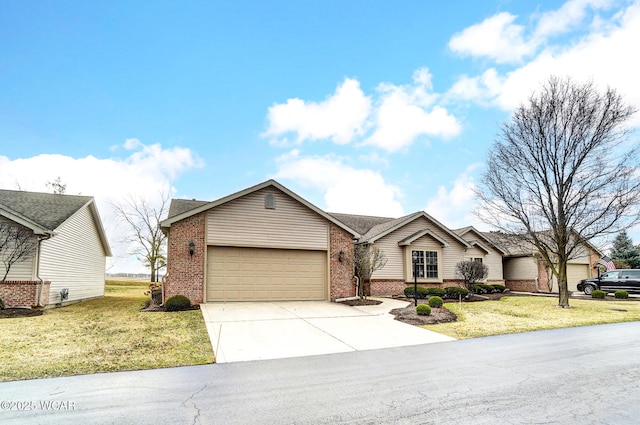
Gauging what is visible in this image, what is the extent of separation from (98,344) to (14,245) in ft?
28.8

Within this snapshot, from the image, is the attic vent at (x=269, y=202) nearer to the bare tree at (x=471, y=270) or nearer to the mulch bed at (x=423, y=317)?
the mulch bed at (x=423, y=317)

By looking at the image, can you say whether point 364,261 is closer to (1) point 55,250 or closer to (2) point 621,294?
(1) point 55,250

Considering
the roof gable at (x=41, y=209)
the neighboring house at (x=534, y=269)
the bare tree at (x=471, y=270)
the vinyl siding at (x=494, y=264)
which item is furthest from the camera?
the neighboring house at (x=534, y=269)

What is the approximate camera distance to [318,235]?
57.0 feet

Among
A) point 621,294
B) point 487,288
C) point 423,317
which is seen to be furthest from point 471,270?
point 423,317

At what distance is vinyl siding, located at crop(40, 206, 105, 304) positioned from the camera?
15.5 meters

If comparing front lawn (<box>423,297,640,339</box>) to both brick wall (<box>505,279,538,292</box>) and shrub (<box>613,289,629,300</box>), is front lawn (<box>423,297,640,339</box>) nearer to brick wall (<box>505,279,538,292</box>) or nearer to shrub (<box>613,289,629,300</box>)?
shrub (<box>613,289,629,300</box>)

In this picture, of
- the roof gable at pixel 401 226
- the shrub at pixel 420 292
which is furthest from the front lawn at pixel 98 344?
the shrub at pixel 420 292

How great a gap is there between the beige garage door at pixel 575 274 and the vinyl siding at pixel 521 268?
3293mm

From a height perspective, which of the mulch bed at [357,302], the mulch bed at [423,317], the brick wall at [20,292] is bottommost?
the mulch bed at [423,317]

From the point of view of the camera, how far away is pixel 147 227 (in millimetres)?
32250

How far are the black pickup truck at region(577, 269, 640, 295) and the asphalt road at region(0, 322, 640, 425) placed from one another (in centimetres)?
1809

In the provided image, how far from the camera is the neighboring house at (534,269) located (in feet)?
88.0

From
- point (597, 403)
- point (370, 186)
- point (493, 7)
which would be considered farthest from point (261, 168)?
point (597, 403)
